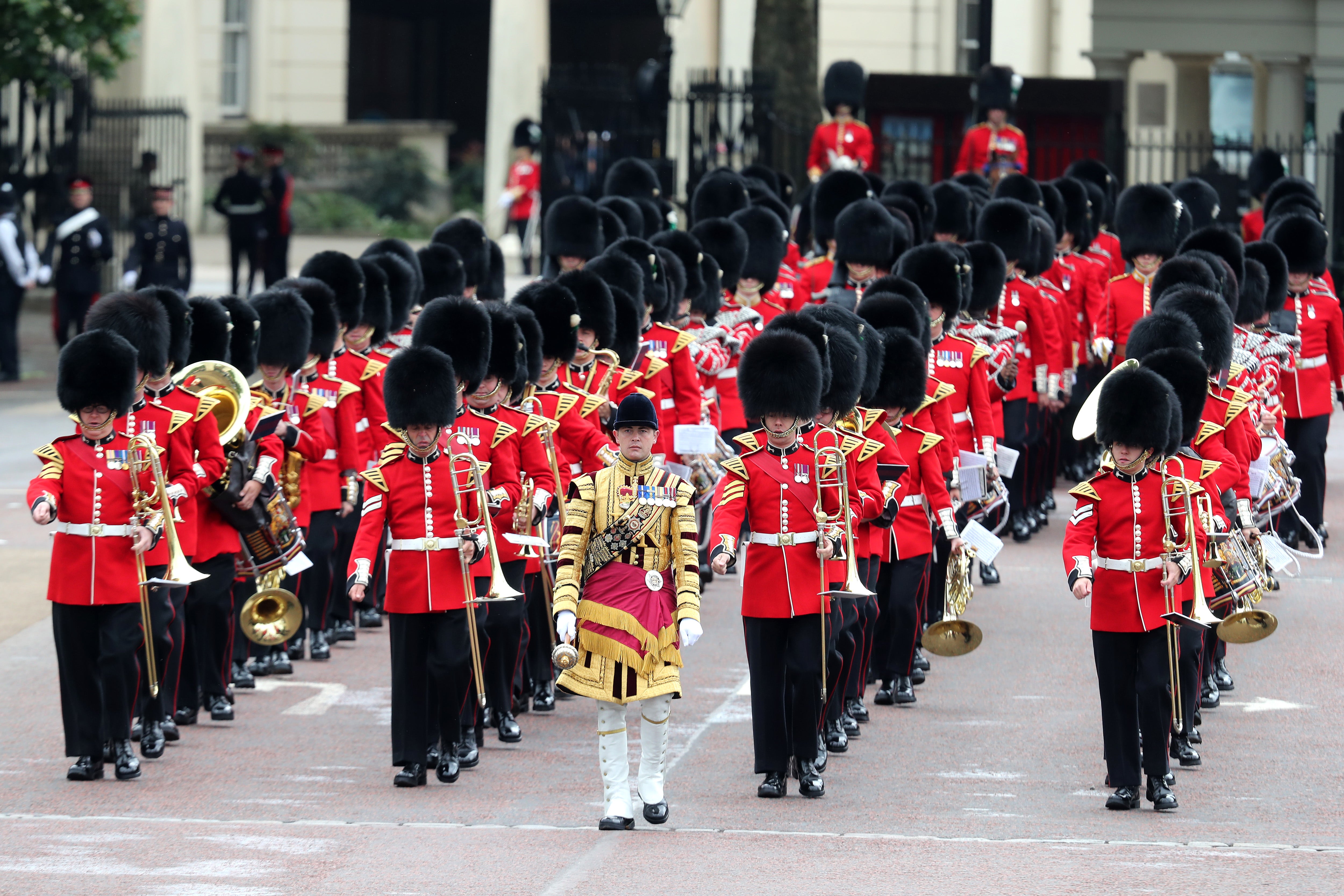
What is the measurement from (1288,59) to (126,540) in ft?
54.5

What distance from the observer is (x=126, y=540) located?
7305 mm

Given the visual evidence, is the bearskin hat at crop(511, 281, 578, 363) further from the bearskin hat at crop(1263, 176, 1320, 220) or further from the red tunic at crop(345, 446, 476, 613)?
the bearskin hat at crop(1263, 176, 1320, 220)

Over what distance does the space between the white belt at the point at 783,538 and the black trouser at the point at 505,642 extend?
0.99 metres

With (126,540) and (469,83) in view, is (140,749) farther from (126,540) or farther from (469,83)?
(469,83)

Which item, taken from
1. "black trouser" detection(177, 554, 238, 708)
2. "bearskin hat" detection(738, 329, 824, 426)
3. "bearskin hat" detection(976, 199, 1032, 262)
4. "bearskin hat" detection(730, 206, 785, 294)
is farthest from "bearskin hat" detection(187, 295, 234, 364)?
"bearskin hat" detection(976, 199, 1032, 262)

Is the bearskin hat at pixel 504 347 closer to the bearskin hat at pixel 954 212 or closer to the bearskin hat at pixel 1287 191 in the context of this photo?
the bearskin hat at pixel 954 212

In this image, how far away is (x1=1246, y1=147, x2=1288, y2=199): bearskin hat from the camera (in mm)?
16328

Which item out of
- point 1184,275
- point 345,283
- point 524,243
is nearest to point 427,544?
point 345,283

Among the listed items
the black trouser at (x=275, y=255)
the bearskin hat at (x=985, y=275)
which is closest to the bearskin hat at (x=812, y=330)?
the bearskin hat at (x=985, y=275)

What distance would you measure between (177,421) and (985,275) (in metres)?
4.58

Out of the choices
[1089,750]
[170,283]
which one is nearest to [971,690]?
[1089,750]

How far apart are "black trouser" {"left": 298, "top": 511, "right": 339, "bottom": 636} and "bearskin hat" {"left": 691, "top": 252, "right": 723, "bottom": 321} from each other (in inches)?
111

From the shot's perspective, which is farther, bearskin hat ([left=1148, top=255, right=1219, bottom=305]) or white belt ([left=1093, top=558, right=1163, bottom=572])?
bearskin hat ([left=1148, top=255, right=1219, bottom=305])

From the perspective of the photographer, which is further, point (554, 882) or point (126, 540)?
point (126, 540)
